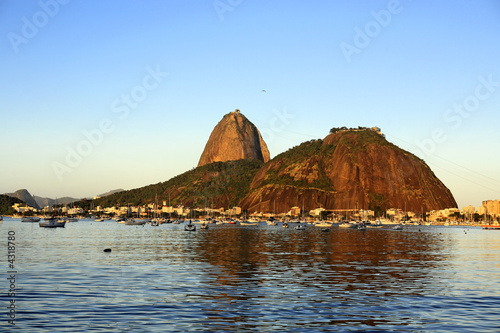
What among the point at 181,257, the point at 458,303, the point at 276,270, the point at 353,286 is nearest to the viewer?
the point at 458,303

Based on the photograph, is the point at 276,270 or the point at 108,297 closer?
the point at 108,297

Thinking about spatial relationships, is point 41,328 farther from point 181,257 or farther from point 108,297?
point 181,257

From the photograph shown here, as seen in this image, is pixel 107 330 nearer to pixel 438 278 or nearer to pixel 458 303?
pixel 458 303

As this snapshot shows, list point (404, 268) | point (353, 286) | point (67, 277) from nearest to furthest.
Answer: point (353, 286) < point (67, 277) < point (404, 268)

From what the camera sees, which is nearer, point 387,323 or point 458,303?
point 387,323

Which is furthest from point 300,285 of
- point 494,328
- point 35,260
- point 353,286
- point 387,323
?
point 35,260

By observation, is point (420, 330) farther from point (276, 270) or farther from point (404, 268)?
point (404, 268)

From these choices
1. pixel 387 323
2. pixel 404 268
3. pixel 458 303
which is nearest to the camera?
pixel 387 323

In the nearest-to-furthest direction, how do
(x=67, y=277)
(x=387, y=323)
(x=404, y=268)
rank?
1. (x=387, y=323)
2. (x=67, y=277)
3. (x=404, y=268)

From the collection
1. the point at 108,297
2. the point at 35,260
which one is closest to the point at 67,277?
the point at 108,297
